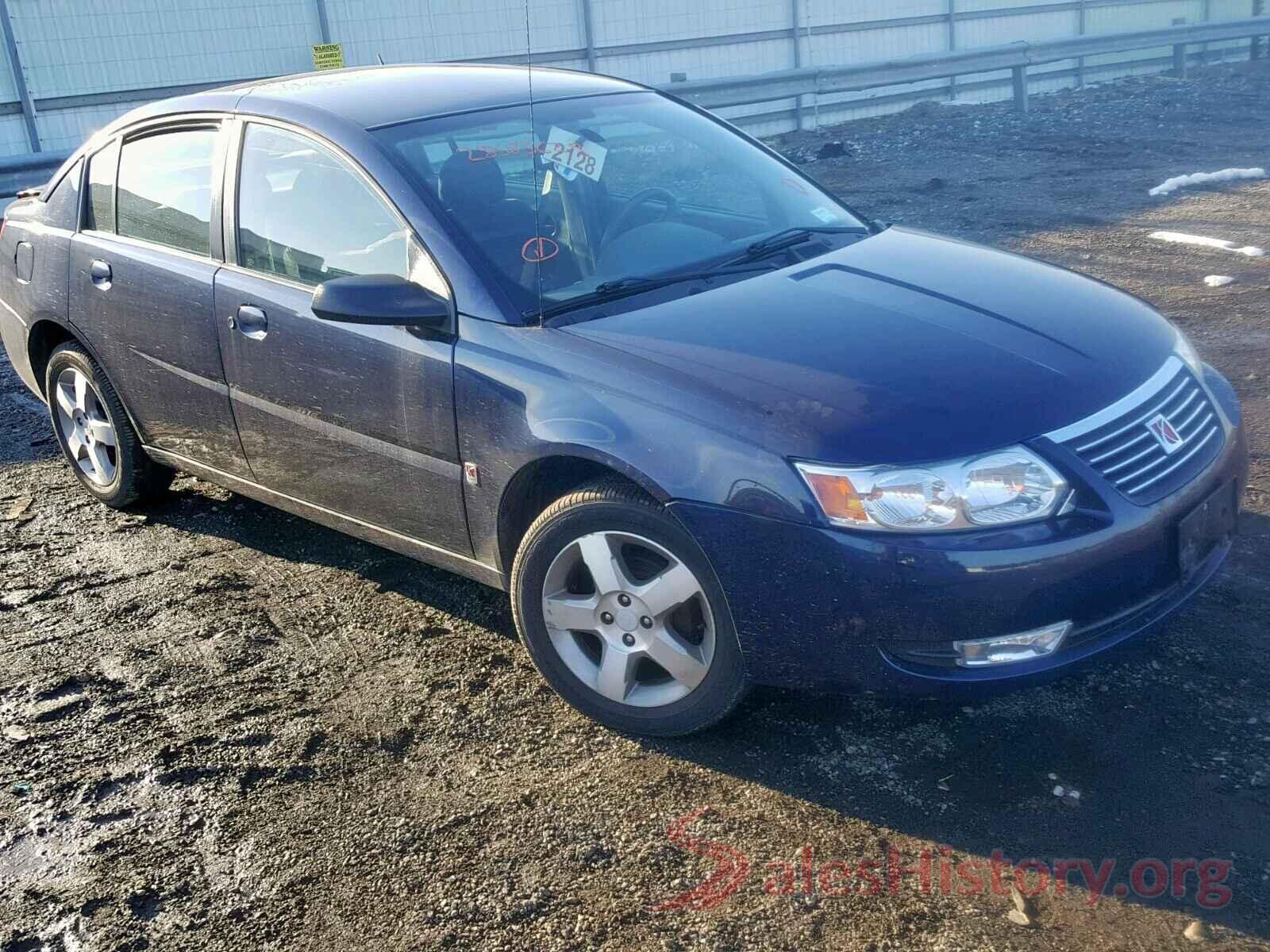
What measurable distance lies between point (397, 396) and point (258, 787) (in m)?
1.15

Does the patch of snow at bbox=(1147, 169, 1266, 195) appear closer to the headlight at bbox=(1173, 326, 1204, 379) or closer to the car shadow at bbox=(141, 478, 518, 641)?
the headlight at bbox=(1173, 326, 1204, 379)

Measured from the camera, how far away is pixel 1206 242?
26.6ft

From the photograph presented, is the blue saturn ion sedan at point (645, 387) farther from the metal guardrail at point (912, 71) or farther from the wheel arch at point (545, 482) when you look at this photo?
the metal guardrail at point (912, 71)

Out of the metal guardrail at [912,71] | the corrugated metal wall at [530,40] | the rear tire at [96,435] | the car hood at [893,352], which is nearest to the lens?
the car hood at [893,352]

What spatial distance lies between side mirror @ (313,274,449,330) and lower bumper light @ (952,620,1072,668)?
1658mm

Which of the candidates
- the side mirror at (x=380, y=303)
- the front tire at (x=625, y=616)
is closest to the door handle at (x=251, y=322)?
the side mirror at (x=380, y=303)

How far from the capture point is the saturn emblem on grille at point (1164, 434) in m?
Answer: 3.14

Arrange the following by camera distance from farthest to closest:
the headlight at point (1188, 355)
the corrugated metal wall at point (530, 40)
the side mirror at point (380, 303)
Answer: the corrugated metal wall at point (530, 40), the headlight at point (1188, 355), the side mirror at point (380, 303)

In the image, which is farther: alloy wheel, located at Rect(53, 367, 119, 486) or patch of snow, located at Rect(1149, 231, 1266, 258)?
patch of snow, located at Rect(1149, 231, 1266, 258)

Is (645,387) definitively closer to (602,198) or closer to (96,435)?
(602,198)

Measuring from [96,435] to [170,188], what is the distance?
117cm

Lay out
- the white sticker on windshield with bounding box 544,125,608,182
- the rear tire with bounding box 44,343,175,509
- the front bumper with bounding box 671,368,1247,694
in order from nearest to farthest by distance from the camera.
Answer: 1. the front bumper with bounding box 671,368,1247,694
2. the white sticker on windshield with bounding box 544,125,608,182
3. the rear tire with bounding box 44,343,175,509

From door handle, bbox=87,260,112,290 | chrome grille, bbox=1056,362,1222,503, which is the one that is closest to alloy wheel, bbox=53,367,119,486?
door handle, bbox=87,260,112,290

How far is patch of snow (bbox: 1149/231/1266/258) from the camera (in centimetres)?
775
